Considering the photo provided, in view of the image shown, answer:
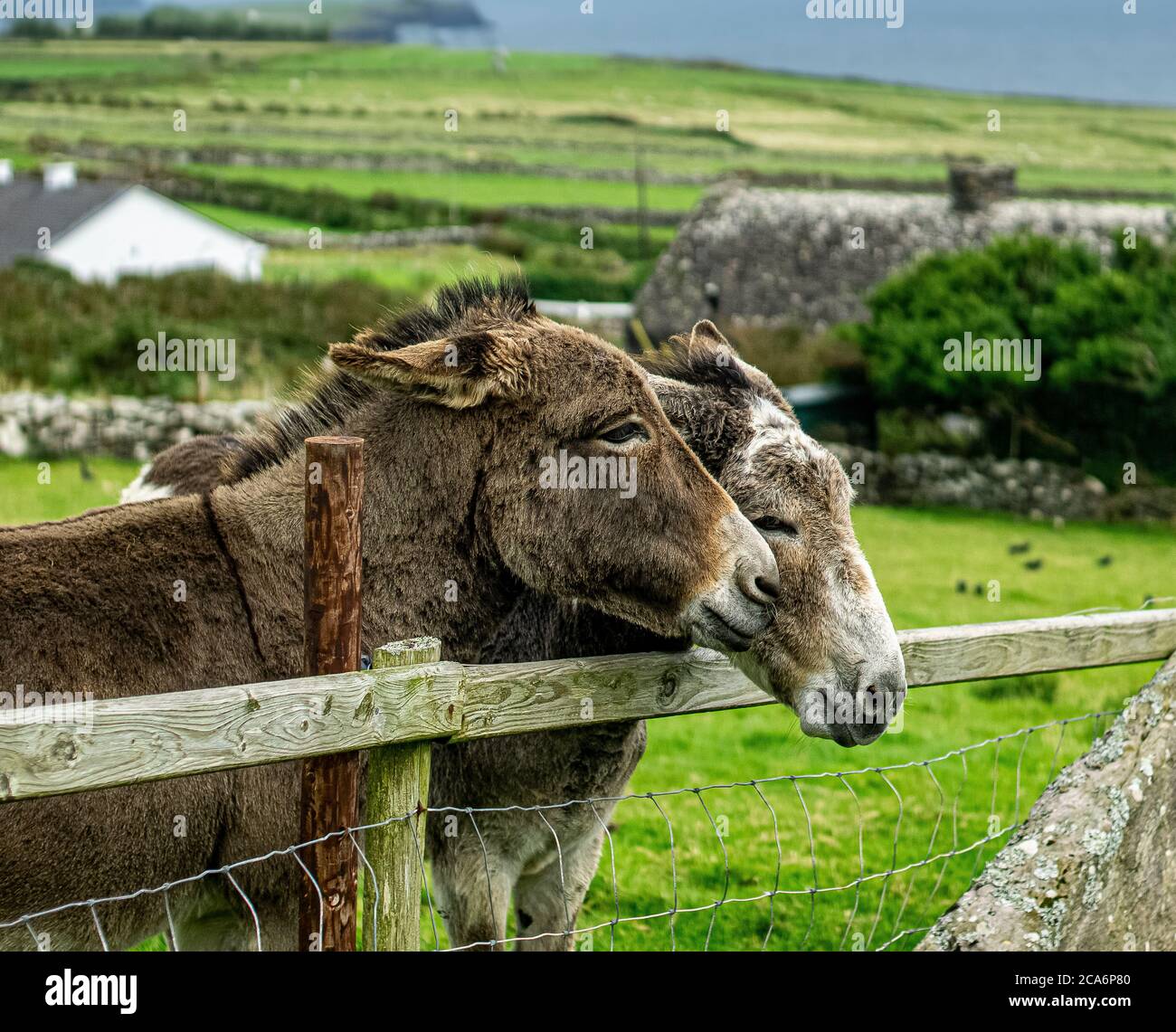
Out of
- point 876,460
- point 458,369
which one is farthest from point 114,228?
point 458,369

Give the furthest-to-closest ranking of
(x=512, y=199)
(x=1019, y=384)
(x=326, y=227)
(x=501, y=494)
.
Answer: (x=512, y=199) < (x=326, y=227) < (x=1019, y=384) < (x=501, y=494)

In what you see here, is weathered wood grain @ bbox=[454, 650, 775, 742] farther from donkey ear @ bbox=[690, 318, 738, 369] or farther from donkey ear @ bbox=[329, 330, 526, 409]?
donkey ear @ bbox=[690, 318, 738, 369]

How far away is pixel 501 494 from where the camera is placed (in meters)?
3.84

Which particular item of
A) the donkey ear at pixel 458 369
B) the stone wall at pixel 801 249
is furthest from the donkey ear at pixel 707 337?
the stone wall at pixel 801 249

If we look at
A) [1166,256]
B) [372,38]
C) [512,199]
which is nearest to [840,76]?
[372,38]

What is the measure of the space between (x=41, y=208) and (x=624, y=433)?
53.5 meters

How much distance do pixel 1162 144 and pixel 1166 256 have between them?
229ft

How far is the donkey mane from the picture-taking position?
4203mm

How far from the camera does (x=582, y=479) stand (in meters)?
3.74

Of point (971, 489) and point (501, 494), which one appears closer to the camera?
point (501, 494)

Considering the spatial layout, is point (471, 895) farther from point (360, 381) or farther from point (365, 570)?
point (360, 381)

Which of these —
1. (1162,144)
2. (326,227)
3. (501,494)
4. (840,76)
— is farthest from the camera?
(840,76)

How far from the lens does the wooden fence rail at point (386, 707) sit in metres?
2.58
